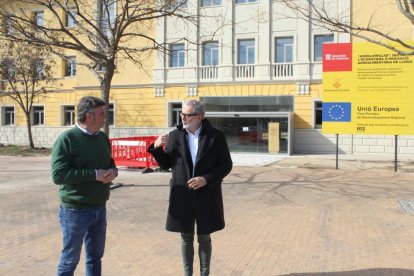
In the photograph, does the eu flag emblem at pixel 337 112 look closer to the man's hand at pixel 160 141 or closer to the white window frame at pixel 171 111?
the man's hand at pixel 160 141

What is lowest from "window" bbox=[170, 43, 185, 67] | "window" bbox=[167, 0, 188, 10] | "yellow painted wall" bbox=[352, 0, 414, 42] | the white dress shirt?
the white dress shirt

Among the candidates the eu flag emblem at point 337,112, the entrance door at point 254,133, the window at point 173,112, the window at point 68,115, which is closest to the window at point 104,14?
the eu flag emblem at point 337,112

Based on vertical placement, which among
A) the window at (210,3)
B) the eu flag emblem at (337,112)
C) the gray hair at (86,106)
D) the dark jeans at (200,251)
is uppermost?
the window at (210,3)

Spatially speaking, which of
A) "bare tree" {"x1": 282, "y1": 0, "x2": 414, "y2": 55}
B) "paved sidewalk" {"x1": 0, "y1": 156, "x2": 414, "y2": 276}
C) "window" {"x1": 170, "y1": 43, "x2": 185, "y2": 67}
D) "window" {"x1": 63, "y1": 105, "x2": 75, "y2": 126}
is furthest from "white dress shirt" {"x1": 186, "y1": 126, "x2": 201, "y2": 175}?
"window" {"x1": 63, "y1": 105, "x2": 75, "y2": 126}

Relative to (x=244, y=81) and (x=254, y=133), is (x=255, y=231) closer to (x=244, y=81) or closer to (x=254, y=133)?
(x=254, y=133)

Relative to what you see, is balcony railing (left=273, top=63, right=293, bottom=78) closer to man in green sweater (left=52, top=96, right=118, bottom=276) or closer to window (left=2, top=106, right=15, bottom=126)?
window (left=2, top=106, right=15, bottom=126)

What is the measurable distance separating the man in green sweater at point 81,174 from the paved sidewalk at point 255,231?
1.25 m

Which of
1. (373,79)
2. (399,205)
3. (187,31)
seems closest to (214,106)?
Result: (187,31)

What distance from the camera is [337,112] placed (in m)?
15.6

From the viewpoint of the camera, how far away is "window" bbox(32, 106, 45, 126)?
31.6 metres

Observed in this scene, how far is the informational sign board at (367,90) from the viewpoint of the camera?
14.7 meters

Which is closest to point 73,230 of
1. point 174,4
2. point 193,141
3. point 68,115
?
point 193,141

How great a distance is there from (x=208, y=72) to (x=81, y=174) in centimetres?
2297

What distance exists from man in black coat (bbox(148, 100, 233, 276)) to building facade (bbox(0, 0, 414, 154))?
59.6 ft
